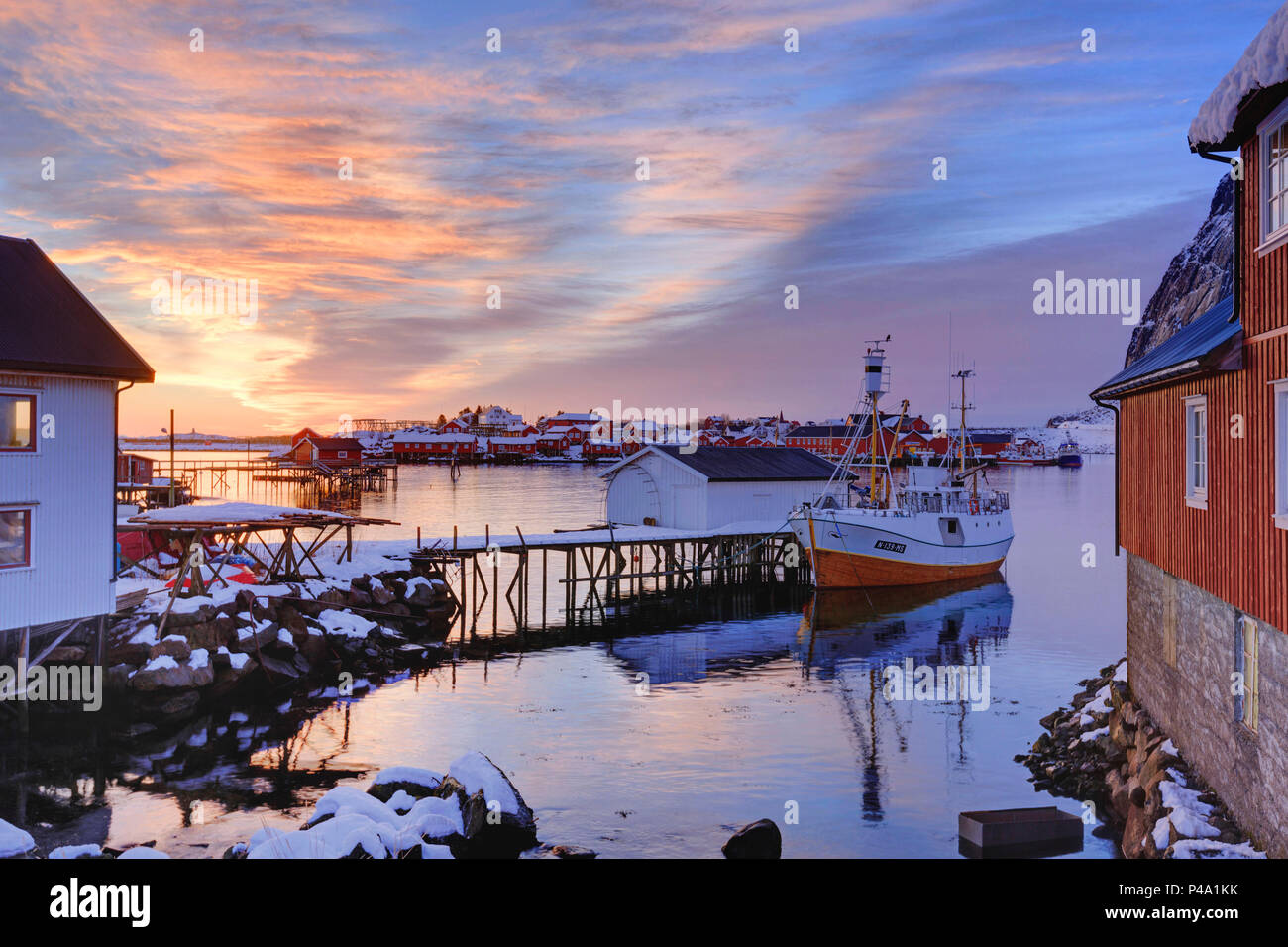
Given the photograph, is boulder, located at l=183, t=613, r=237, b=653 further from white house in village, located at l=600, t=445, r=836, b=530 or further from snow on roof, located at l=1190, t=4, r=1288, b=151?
white house in village, located at l=600, t=445, r=836, b=530

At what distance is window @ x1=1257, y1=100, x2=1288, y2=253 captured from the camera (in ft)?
34.0

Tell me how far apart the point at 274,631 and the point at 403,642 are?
5.27 m

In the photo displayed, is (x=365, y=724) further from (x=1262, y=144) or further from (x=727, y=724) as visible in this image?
(x=1262, y=144)

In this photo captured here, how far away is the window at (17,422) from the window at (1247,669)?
21878 millimetres

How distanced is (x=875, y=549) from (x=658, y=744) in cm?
2703

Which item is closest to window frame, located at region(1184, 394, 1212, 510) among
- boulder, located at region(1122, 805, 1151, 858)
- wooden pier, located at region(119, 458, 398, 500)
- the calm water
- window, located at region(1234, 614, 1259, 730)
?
window, located at region(1234, 614, 1259, 730)

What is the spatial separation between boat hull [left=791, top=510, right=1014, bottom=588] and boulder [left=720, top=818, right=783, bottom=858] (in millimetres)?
31054

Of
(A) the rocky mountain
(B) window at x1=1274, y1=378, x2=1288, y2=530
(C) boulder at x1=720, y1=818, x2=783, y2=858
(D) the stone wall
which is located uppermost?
(A) the rocky mountain

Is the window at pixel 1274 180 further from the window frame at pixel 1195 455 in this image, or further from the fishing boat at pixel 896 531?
the fishing boat at pixel 896 531

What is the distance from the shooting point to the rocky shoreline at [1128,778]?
11.8m
